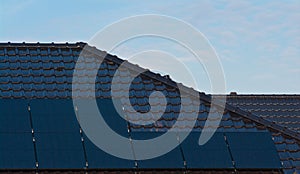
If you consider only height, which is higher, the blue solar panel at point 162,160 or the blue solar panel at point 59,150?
the blue solar panel at point 59,150

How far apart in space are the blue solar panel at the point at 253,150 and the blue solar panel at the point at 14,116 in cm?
959

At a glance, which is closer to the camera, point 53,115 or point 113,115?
point 53,115

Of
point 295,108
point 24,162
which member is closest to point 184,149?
point 24,162

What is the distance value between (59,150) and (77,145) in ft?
2.88

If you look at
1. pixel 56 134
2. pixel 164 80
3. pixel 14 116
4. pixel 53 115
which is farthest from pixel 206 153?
pixel 14 116

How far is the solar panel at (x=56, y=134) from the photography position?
110ft

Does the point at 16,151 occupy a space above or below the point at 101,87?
below

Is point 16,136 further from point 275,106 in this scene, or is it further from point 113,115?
point 275,106

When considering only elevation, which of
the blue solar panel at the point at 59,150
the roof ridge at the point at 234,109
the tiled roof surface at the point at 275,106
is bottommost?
the blue solar panel at the point at 59,150

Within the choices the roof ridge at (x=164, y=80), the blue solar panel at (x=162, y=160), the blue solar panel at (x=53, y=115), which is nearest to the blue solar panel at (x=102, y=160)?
the blue solar panel at (x=162, y=160)

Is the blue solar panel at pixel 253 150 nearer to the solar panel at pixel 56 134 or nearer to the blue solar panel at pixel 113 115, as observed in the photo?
the blue solar panel at pixel 113 115

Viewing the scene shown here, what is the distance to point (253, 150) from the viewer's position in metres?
36.1

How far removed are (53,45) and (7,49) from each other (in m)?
2.40

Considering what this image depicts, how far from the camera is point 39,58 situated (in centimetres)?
3900
